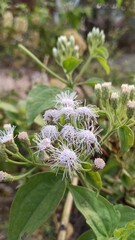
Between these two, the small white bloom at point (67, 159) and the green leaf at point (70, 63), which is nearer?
the small white bloom at point (67, 159)

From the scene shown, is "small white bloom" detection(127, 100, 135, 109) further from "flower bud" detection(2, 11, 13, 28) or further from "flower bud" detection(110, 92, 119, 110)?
"flower bud" detection(2, 11, 13, 28)

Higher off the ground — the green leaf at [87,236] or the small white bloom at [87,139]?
the small white bloom at [87,139]

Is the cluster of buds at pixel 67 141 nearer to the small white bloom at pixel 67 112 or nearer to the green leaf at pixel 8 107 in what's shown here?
the small white bloom at pixel 67 112

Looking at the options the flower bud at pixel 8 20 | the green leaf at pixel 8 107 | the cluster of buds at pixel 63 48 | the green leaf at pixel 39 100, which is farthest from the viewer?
the flower bud at pixel 8 20

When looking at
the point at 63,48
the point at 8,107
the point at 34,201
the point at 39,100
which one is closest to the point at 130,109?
the point at 34,201

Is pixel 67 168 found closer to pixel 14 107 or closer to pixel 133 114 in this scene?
pixel 133 114

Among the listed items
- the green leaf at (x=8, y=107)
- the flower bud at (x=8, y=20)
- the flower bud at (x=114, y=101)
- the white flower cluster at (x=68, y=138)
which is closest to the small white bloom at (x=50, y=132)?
the white flower cluster at (x=68, y=138)

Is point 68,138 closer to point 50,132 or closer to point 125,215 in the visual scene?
point 50,132
